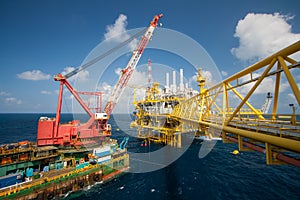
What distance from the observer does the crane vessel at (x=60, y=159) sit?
18.4 m

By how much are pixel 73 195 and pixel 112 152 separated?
972 cm

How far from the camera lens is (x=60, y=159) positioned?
963 inches

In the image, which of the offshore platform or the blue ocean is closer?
the offshore platform

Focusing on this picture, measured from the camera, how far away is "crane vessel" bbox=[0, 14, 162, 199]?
18428mm

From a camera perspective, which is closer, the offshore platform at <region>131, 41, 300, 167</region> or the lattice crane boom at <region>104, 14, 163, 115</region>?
the offshore platform at <region>131, 41, 300, 167</region>

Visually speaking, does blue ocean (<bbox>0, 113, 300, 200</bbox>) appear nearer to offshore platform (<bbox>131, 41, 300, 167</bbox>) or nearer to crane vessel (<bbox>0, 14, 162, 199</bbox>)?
crane vessel (<bbox>0, 14, 162, 199</bbox>)

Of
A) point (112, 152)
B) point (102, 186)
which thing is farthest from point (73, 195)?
point (112, 152)

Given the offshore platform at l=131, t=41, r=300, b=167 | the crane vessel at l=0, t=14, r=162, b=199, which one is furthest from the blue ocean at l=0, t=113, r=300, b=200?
the offshore platform at l=131, t=41, r=300, b=167

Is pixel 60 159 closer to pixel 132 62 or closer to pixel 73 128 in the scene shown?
pixel 73 128

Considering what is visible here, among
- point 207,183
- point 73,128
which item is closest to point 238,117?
point 207,183

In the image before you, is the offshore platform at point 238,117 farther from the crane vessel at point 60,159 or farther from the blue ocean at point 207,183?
the crane vessel at point 60,159

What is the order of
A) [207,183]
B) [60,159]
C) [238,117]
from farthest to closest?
1. [60,159]
2. [207,183]
3. [238,117]

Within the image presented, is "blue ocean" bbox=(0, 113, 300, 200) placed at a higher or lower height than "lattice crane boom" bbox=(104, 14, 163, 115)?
lower

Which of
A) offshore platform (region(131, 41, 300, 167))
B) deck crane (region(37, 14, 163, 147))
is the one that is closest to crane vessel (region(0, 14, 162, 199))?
deck crane (region(37, 14, 163, 147))
